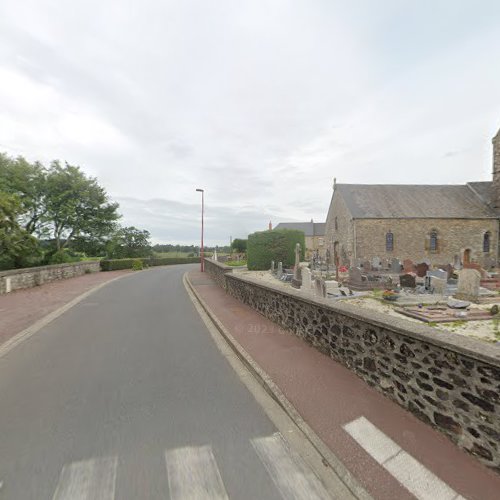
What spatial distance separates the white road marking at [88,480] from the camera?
2309 mm

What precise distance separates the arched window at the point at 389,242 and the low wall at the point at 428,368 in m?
26.2

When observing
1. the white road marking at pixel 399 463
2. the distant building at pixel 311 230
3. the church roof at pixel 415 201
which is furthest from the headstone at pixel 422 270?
the distant building at pixel 311 230

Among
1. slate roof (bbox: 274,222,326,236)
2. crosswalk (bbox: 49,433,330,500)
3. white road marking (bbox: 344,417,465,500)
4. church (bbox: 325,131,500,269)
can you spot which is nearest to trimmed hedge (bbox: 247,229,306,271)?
church (bbox: 325,131,500,269)

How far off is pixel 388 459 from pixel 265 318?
5.48 m

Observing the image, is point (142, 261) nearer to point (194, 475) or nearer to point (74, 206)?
point (74, 206)

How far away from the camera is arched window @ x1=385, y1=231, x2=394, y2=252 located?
2800 cm

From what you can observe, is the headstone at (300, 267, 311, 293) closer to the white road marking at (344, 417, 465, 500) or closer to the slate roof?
the white road marking at (344, 417, 465, 500)

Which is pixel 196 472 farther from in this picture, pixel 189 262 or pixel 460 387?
pixel 189 262

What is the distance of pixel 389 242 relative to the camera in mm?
28125

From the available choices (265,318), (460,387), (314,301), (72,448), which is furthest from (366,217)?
(72,448)

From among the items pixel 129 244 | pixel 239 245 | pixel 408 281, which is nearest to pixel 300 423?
pixel 408 281

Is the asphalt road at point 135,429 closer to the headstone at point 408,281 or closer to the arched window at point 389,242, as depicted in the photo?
the headstone at point 408,281

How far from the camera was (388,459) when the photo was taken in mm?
2639

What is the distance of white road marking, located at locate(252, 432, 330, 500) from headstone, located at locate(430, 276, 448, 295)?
10.9 metres
